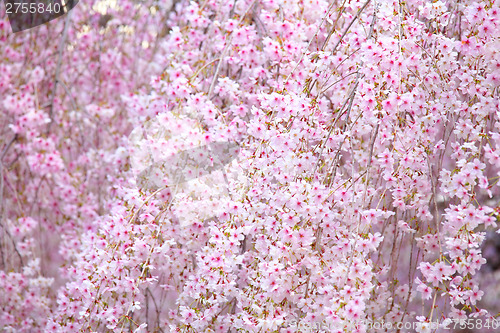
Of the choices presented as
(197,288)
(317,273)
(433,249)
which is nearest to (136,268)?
(197,288)

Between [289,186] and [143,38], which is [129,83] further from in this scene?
[289,186]

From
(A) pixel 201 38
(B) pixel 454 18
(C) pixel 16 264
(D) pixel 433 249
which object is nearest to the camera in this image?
(D) pixel 433 249

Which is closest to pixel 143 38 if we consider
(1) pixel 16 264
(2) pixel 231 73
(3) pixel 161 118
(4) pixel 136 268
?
(2) pixel 231 73

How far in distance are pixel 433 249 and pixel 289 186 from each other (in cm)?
63

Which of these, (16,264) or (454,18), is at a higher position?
(454,18)

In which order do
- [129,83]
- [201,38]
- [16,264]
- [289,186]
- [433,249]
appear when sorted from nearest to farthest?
[289,186] < [433,249] < [201,38] < [16,264] < [129,83]

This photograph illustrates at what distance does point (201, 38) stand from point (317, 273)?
1.36m

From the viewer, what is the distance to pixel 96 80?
3740mm

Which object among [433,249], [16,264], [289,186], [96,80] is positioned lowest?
[16,264]

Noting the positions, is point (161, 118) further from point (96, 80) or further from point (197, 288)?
point (96, 80)

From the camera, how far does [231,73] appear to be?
8.86 feet

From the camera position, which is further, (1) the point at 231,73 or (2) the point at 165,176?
(1) the point at 231,73

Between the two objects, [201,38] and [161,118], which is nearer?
[161,118]

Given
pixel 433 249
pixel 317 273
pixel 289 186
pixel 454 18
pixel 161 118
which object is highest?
pixel 454 18
